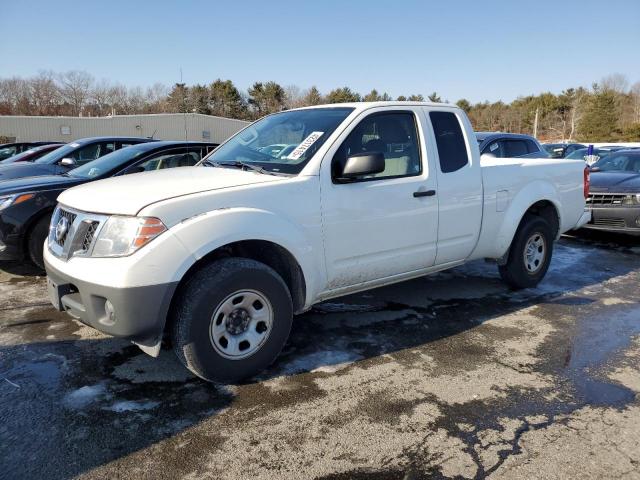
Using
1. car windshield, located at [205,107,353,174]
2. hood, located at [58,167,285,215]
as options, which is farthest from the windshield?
hood, located at [58,167,285,215]

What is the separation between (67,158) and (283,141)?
489 centimetres

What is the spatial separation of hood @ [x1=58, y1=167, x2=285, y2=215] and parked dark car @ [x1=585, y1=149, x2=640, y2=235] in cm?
676

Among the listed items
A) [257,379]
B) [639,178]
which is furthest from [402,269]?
[639,178]

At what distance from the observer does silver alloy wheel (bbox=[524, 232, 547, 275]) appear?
5.42 m

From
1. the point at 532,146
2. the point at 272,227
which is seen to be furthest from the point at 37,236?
the point at 532,146

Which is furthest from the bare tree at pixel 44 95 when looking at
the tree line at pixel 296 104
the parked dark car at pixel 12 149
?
the parked dark car at pixel 12 149

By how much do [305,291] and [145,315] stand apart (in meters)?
1.16

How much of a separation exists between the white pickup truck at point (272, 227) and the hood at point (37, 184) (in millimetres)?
2097

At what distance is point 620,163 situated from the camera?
980 cm

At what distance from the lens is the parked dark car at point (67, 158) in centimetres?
733

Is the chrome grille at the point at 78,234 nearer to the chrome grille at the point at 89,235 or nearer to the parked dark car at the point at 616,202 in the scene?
the chrome grille at the point at 89,235

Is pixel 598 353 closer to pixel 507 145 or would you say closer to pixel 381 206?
pixel 381 206

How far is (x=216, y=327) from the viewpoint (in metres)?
3.19

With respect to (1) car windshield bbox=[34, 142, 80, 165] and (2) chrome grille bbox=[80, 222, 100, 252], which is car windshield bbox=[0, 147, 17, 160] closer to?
(1) car windshield bbox=[34, 142, 80, 165]
